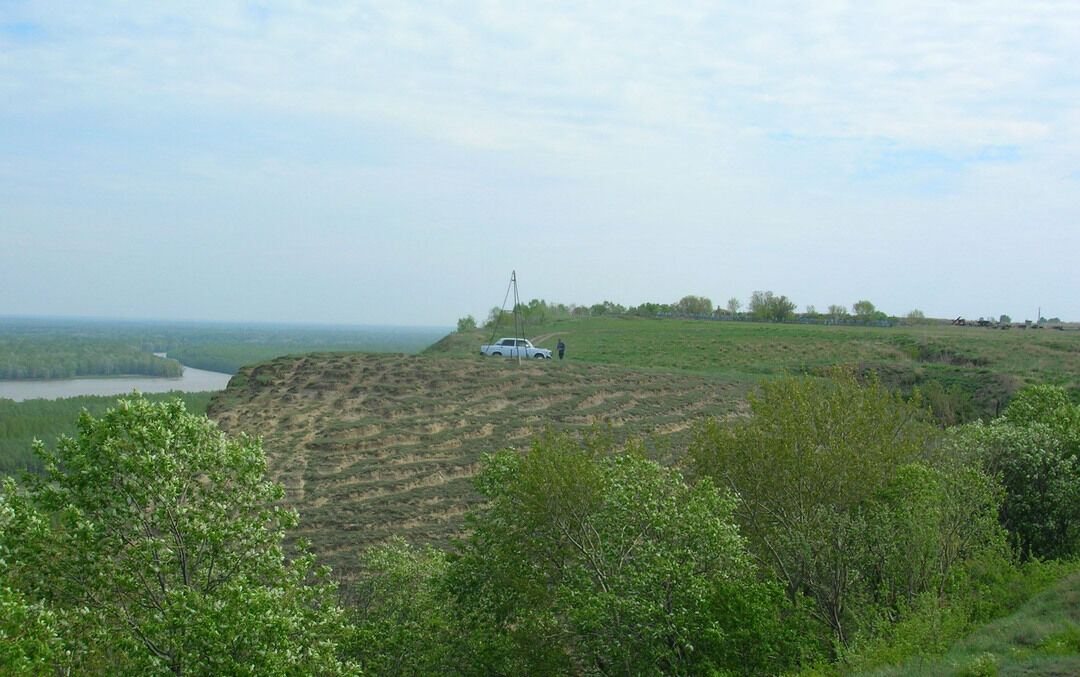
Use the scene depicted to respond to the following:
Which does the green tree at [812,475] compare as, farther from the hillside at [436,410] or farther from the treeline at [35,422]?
the treeline at [35,422]

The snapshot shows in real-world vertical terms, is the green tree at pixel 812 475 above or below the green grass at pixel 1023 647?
above

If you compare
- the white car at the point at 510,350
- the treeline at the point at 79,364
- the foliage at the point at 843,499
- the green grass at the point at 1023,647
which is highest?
the white car at the point at 510,350

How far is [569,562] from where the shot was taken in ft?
47.9

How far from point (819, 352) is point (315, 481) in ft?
192

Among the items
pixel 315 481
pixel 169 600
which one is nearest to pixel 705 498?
pixel 169 600

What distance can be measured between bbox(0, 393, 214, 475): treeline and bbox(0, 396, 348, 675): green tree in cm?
2103

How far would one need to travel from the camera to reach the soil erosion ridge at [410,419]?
963 inches

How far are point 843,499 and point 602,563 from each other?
6.22 meters

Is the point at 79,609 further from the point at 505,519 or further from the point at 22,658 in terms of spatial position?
the point at 505,519

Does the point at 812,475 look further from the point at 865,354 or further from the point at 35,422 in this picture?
the point at 865,354

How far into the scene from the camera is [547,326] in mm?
109562

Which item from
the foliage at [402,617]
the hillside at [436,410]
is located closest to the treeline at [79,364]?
the hillside at [436,410]

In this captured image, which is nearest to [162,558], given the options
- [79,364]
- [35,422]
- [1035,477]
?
[1035,477]

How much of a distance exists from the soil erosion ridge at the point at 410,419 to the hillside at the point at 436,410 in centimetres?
7
